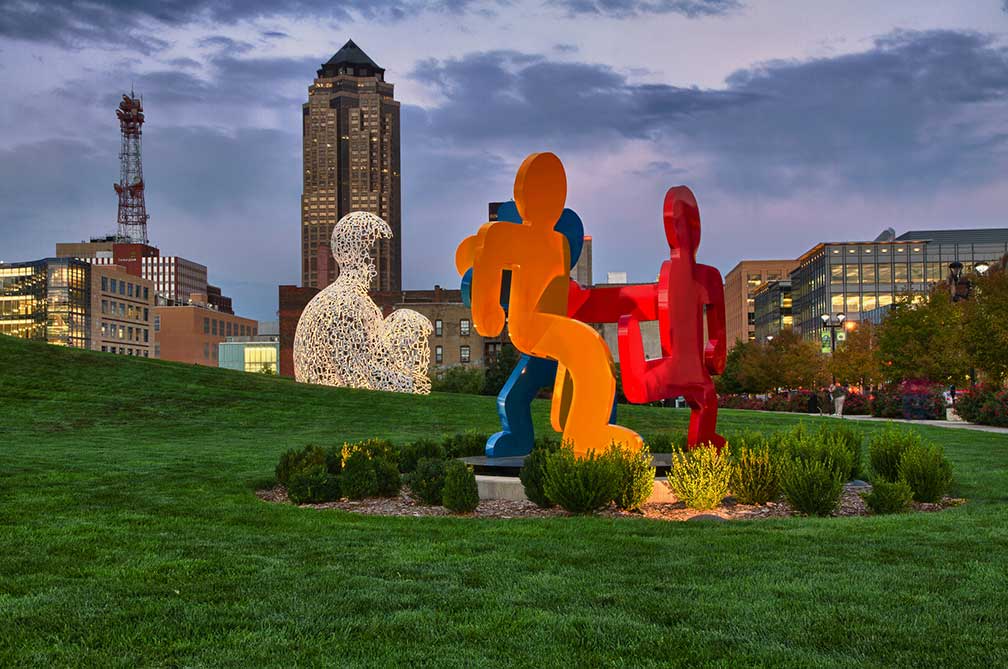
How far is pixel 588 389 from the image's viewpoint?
37.6ft

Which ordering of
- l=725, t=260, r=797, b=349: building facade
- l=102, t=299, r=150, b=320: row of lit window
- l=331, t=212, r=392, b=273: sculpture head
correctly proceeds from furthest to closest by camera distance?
l=725, t=260, r=797, b=349: building facade → l=102, t=299, r=150, b=320: row of lit window → l=331, t=212, r=392, b=273: sculpture head

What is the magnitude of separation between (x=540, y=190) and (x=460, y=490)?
4417 mm

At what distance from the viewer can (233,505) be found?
10555 millimetres

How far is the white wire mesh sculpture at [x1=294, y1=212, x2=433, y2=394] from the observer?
35031 millimetres

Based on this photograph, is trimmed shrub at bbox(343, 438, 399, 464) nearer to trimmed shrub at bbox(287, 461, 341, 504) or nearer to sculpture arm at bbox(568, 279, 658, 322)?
trimmed shrub at bbox(287, 461, 341, 504)

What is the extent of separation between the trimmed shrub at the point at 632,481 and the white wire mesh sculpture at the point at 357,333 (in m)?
25.1

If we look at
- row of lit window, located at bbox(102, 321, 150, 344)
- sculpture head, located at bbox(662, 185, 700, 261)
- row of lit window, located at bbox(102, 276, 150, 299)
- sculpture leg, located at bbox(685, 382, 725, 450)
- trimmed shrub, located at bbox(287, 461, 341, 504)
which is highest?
row of lit window, located at bbox(102, 276, 150, 299)

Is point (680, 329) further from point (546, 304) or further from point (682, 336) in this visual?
point (546, 304)

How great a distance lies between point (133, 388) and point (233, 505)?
72.3 feet

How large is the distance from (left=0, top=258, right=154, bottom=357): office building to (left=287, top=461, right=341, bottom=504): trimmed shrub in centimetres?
12060

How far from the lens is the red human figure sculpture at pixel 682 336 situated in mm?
10930

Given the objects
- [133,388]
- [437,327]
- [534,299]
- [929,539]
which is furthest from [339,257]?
[437,327]

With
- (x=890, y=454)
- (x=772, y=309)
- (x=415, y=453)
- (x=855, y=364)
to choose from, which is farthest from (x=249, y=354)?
(x=890, y=454)

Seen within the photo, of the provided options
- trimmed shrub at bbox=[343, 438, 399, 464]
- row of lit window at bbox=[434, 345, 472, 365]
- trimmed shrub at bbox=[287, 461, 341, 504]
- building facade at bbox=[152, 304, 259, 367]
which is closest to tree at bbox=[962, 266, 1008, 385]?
trimmed shrub at bbox=[343, 438, 399, 464]
